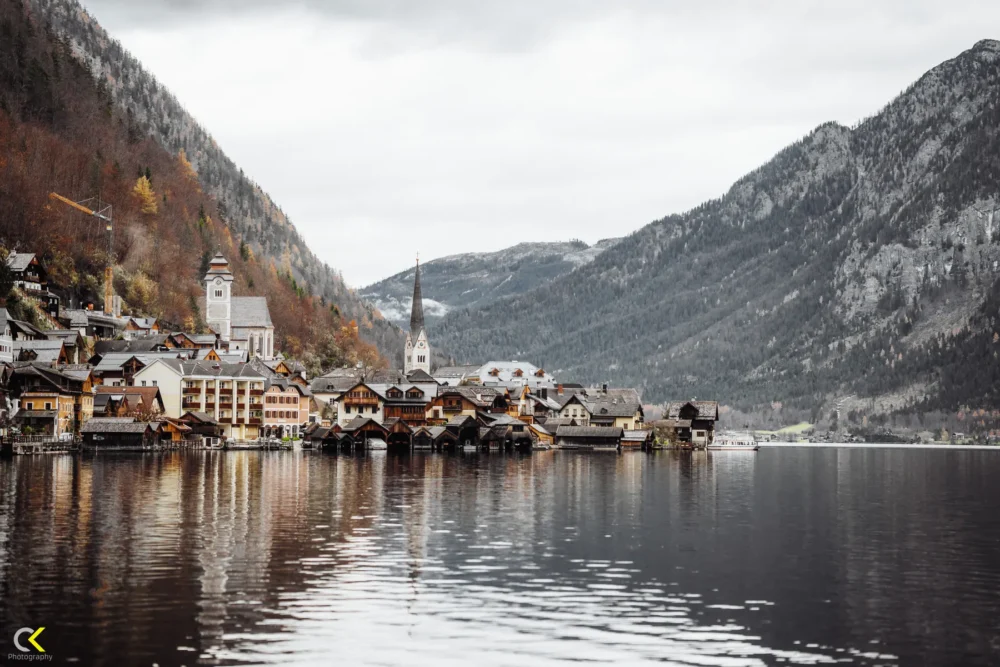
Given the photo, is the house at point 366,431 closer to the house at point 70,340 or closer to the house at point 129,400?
the house at point 129,400

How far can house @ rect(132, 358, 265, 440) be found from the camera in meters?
158

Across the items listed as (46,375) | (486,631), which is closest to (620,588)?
(486,631)

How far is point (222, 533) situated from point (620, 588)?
2047cm

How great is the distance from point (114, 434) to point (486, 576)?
101 meters

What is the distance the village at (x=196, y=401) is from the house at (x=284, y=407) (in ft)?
0.62

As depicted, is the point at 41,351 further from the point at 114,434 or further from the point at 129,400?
the point at 114,434

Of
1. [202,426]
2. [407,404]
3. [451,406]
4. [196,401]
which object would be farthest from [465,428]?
[196,401]

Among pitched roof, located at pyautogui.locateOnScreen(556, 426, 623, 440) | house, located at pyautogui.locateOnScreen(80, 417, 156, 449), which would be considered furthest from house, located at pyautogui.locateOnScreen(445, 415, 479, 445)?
house, located at pyautogui.locateOnScreen(80, 417, 156, 449)

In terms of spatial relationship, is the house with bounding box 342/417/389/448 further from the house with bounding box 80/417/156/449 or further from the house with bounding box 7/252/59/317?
the house with bounding box 7/252/59/317

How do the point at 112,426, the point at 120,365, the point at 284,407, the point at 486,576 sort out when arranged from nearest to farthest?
the point at 486,576 → the point at 112,426 → the point at 120,365 → the point at 284,407

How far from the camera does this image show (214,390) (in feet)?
531

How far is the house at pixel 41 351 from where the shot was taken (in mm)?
145000

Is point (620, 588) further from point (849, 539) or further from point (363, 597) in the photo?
point (849, 539)

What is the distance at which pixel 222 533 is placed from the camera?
184 feet
